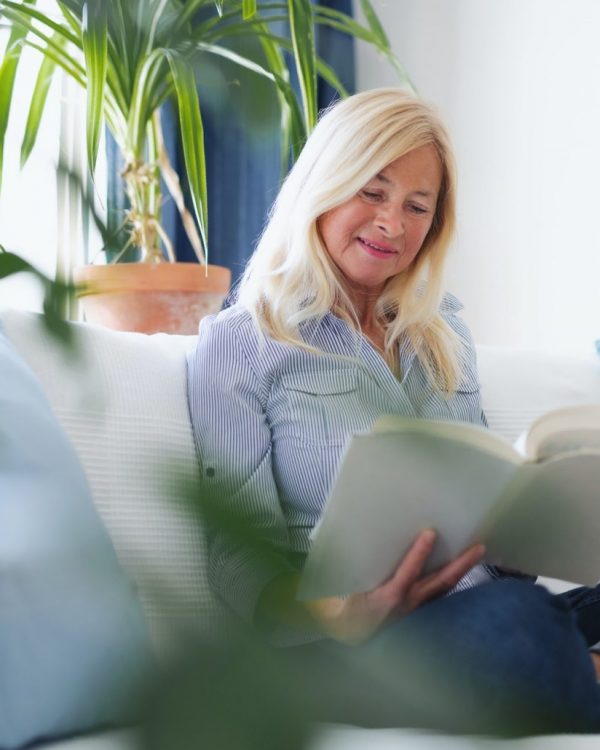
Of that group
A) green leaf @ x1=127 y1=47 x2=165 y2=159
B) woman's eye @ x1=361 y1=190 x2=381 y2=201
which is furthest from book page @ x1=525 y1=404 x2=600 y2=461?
green leaf @ x1=127 y1=47 x2=165 y2=159

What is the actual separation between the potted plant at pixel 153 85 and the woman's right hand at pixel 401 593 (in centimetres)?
33

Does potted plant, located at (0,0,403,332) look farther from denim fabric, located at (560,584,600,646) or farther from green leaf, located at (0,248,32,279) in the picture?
denim fabric, located at (560,584,600,646)

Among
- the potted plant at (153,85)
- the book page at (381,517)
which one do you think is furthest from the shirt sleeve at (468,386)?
the book page at (381,517)

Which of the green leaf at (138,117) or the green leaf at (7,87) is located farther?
the green leaf at (138,117)

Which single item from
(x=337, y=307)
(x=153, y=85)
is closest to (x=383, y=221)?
(x=337, y=307)

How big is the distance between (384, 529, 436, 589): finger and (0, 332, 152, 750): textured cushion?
29cm

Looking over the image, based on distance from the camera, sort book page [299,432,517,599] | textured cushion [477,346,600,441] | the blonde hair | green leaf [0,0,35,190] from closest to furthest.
Result: green leaf [0,0,35,190] < book page [299,432,517,599] < the blonde hair < textured cushion [477,346,600,441]

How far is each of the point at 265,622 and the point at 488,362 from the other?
139cm

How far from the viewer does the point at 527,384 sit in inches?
62.3

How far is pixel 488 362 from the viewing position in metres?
1.60

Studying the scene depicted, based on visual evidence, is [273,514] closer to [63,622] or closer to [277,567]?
[277,567]

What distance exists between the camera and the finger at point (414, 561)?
0.84 meters

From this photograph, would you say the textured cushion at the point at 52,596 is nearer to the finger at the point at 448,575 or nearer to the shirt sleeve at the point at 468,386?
the finger at the point at 448,575

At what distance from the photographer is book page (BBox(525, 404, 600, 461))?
769 mm
